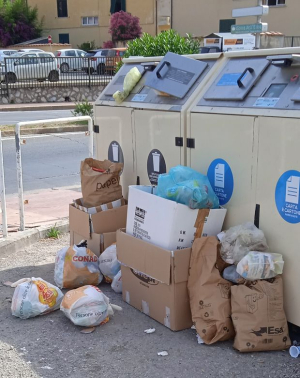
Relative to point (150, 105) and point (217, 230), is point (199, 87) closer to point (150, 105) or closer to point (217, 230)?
point (150, 105)

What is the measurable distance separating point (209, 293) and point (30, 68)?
1933 cm

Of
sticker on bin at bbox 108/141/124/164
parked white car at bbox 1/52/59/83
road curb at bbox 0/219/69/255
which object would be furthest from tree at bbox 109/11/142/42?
sticker on bin at bbox 108/141/124/164

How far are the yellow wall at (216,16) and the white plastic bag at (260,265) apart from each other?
30.1 metres

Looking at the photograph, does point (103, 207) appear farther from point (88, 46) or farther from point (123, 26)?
point (88, 46)

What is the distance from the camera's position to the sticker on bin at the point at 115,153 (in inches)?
186

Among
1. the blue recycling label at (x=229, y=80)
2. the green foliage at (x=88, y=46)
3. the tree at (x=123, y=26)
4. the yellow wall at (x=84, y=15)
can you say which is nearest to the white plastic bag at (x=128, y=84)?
the blue recycling label at (x=229, y=80)

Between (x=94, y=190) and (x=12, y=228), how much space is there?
1534 millimetres

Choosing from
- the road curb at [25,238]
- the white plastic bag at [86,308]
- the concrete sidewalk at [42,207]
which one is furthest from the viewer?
the concrete sidewalk at [42,207]

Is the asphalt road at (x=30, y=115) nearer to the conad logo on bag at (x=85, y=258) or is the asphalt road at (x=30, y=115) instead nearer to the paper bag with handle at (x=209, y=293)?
the conad logo on bag at (x=85, y=258)

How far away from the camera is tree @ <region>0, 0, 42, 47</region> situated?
4238 cm

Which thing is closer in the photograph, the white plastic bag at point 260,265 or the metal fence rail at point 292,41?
the white plastic bag at point 260,265

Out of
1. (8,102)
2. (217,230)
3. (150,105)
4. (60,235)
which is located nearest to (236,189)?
(217,230)

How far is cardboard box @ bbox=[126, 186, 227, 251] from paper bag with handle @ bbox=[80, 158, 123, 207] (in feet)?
2.14

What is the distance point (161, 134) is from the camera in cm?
410
